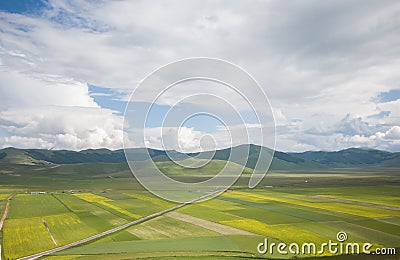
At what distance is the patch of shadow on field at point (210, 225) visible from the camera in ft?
156

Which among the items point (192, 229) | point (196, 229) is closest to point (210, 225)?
point (196, 229)

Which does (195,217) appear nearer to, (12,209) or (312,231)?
(312,231)

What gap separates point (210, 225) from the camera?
52719 millimetres

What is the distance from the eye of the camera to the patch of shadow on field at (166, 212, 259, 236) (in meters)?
47.5

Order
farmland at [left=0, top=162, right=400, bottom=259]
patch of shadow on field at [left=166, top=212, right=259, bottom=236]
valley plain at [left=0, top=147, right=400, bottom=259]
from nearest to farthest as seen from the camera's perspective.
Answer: valley plain at [left=0, top=147, right=400, bottom=259], farmland at [left=0, top=162, right=400, bottom=259], patch of shadow on field at [left=166, top=212, right=259, bottom=236]

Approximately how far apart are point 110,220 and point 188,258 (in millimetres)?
27968

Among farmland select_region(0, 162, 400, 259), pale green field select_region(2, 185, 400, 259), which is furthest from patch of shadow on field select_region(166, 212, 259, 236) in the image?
pale green field select_region(2, 185, 400, 259)

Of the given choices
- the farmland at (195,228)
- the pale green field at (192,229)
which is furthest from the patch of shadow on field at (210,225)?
the pale green field at (192,229)

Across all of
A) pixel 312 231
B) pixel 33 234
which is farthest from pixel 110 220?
pixel 312 231

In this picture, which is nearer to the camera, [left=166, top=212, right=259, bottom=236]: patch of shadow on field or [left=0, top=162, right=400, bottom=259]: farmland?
[left=0, top=162, right=400, bottom=259]: farmland

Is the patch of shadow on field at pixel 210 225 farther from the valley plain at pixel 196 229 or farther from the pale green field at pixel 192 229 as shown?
the pale green field at pixel 192 229

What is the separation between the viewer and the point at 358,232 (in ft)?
149

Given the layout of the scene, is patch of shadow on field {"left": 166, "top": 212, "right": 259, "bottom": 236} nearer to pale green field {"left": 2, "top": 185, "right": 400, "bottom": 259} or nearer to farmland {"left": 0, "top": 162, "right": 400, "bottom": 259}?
farmland {"left": 0, "top": 162, "right": 400, "bottom": 259}

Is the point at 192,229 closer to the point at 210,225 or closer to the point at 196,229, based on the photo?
the point at 196,229
